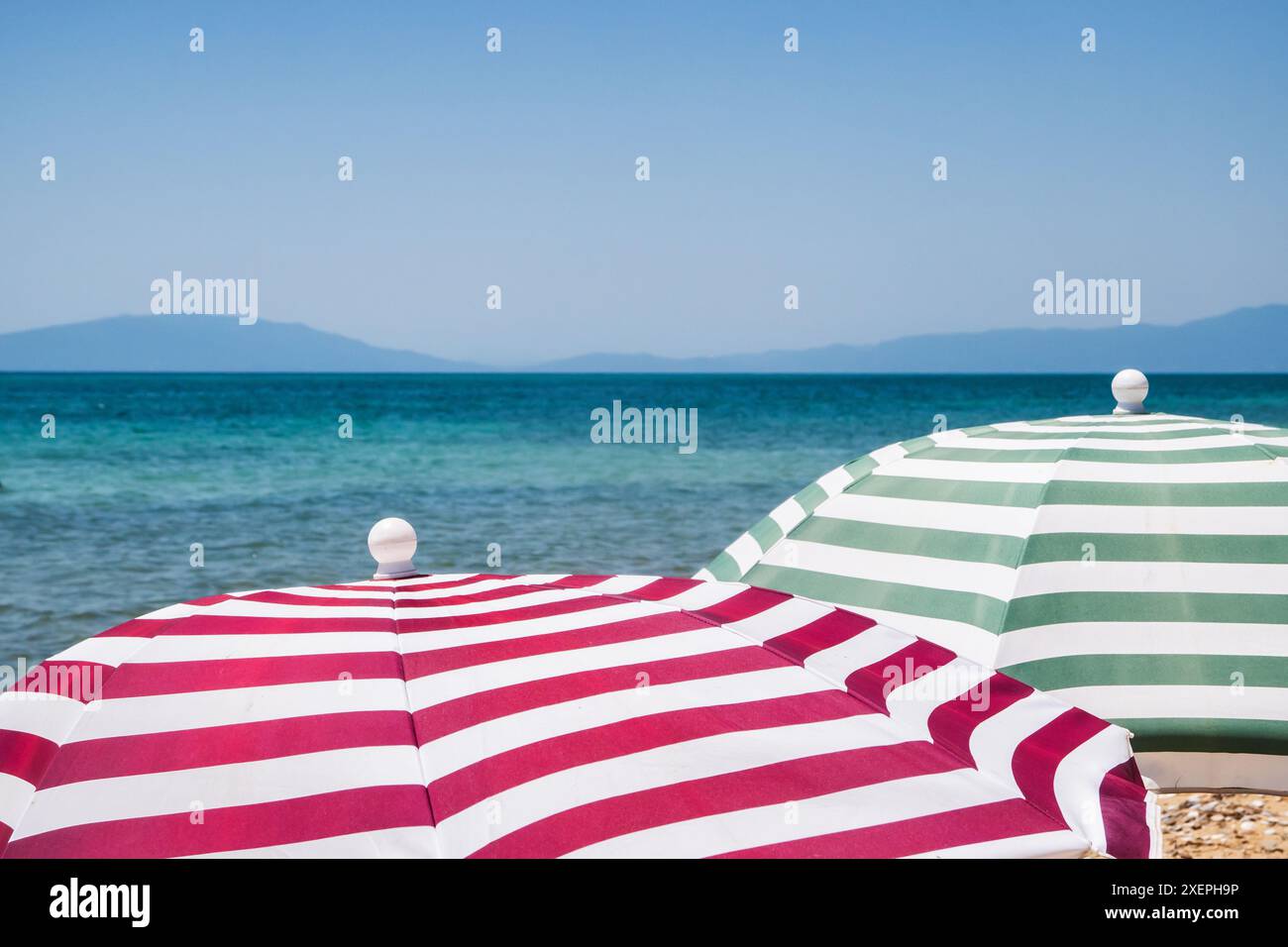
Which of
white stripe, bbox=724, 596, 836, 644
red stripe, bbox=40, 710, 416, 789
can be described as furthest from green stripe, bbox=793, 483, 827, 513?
red stripe, bbox=40, 710, 416, 789

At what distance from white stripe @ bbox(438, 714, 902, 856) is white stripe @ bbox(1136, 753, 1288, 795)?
1.66 m

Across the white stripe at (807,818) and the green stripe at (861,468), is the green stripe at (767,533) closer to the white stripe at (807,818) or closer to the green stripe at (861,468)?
the green stripe at (861,468)

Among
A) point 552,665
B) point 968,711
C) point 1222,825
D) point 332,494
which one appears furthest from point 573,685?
point 332,494

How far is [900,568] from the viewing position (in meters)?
3.94

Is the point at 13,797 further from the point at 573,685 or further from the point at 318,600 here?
the point at 573,685

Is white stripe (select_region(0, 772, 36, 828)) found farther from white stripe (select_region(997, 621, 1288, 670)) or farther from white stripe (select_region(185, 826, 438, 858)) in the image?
white stripe (select_region(997, 621, 1288, 670))

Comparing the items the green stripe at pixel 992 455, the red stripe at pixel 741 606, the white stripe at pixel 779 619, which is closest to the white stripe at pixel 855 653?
the white stripe at pixel 779 619

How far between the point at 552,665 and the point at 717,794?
491 millimetres

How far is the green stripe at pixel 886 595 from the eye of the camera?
362 cm

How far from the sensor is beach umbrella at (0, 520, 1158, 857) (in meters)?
1.85

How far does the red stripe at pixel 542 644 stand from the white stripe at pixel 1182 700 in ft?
5.26

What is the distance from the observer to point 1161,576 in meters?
3.60

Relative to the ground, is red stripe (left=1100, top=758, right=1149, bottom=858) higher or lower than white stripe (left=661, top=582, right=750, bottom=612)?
lower

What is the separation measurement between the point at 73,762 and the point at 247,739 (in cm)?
30
